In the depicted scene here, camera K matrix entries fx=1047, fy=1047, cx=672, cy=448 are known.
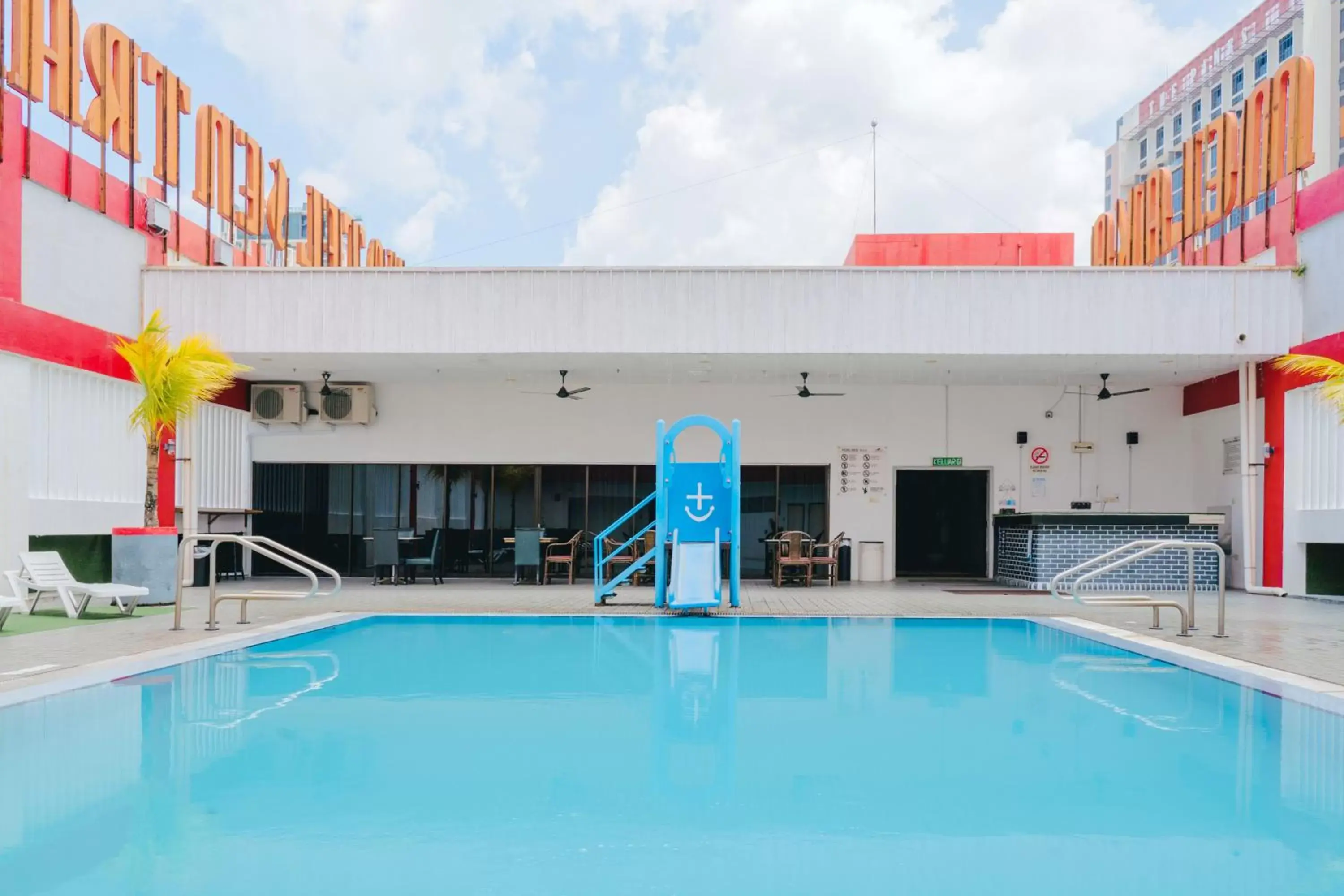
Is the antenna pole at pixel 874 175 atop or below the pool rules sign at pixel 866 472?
atop

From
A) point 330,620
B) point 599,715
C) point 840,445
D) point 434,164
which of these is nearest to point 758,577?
point 840,445

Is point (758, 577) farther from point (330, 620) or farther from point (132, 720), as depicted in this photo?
point (132, 720)

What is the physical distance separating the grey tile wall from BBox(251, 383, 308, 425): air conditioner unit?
11.0 meters

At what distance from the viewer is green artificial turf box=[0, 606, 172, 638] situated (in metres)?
8.38

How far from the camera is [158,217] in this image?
43.1 feet

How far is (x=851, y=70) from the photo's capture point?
2122 centimetres

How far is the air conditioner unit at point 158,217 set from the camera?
13.0 m

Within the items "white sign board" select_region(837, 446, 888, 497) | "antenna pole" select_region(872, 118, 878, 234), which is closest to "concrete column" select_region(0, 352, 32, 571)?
"white sign board" select_region(837, 446, 888, 497)

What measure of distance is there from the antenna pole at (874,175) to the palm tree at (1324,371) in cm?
1283

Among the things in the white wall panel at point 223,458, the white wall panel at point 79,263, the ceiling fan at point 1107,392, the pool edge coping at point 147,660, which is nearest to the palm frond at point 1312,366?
the ceiling fan at point 1107,392

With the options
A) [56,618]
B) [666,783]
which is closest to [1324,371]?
[666,783]

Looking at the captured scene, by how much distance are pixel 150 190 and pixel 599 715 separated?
11325 mm

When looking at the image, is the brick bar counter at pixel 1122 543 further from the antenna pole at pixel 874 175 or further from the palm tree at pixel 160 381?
the antenna pole at pixel 874 175

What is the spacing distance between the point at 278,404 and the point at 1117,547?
1227cm
